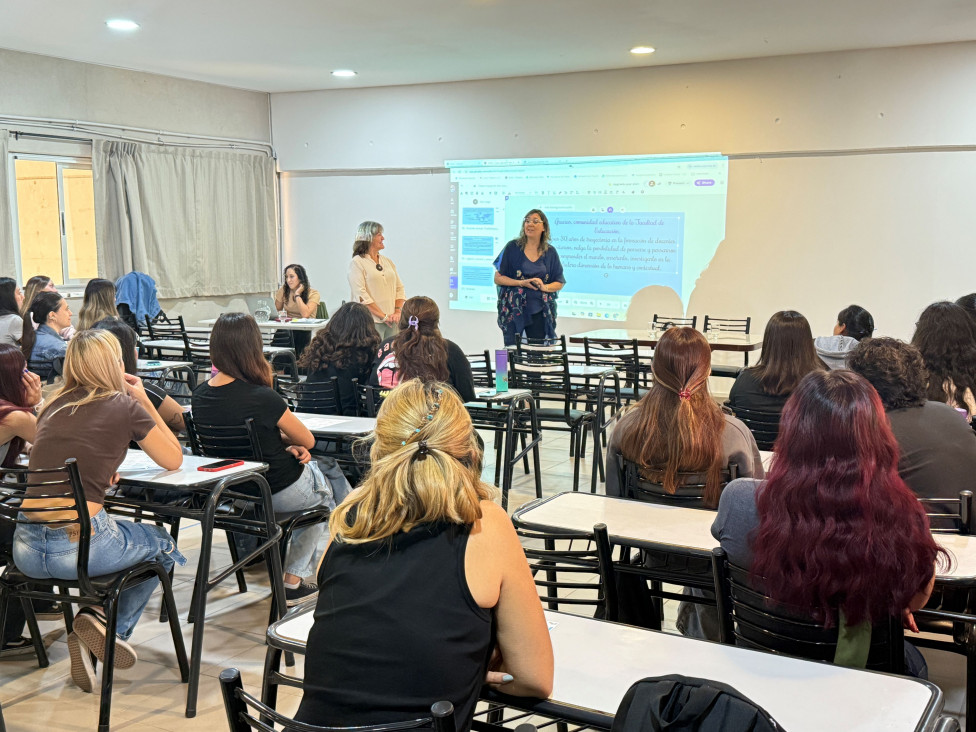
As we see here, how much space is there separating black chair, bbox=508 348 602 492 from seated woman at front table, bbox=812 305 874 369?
4.42ft

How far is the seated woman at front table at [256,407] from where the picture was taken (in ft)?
10.7

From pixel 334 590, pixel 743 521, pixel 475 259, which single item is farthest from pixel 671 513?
pixel 475 259

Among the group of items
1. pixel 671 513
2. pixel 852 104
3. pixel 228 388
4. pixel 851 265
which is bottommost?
pixel 671 513

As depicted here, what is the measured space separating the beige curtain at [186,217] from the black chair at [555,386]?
15.7ft

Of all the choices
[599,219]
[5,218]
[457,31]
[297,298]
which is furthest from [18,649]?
[599,219]

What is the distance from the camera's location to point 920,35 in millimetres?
6641

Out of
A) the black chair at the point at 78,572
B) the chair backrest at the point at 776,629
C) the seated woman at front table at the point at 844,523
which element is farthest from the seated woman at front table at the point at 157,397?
the seated woman at front table at the point at 844,523

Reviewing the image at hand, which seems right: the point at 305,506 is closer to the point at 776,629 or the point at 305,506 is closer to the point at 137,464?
the point at 137,464

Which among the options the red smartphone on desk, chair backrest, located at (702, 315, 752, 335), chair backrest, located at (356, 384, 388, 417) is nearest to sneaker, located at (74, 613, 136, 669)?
the red smartphone on desk

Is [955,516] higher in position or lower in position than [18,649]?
higher

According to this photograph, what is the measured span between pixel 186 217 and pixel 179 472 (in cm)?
676

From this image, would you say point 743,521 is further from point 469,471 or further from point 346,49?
point 346,49

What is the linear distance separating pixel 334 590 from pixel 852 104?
709 cm

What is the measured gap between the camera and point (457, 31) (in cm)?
675
